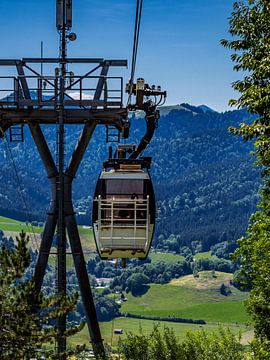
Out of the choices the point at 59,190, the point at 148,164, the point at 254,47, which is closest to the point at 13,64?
the point at 59,190

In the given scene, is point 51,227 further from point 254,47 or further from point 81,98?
point 254,47

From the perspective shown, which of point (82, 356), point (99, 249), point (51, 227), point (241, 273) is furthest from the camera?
point (241, 273)

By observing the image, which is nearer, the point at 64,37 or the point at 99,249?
the point at 99,249

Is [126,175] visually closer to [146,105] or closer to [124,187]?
[124,187]

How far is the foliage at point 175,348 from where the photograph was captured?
104 ft

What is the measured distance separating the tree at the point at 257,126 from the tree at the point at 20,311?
620cm

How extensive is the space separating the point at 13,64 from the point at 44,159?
338cm

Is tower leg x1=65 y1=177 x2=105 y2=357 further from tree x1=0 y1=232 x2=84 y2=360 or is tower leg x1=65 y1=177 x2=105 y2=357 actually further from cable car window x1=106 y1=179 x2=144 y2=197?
tree x1=0 y1=232 x2=84 y2=360

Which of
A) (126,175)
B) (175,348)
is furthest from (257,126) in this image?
(175,348)

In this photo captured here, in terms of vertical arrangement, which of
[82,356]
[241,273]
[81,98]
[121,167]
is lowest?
[82,356]

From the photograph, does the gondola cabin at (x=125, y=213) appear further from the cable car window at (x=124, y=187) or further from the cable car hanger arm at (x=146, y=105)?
the cable car hanger arm at (x=146, y=105)

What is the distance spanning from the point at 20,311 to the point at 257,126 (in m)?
7.09

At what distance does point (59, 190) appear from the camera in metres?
27.8

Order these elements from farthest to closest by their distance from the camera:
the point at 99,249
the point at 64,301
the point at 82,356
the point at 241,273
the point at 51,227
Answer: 1. the point at 241,273
2. the point at 82,356
3. the point at 51,227
4. the point at 99,249
5. the point at 64,301
